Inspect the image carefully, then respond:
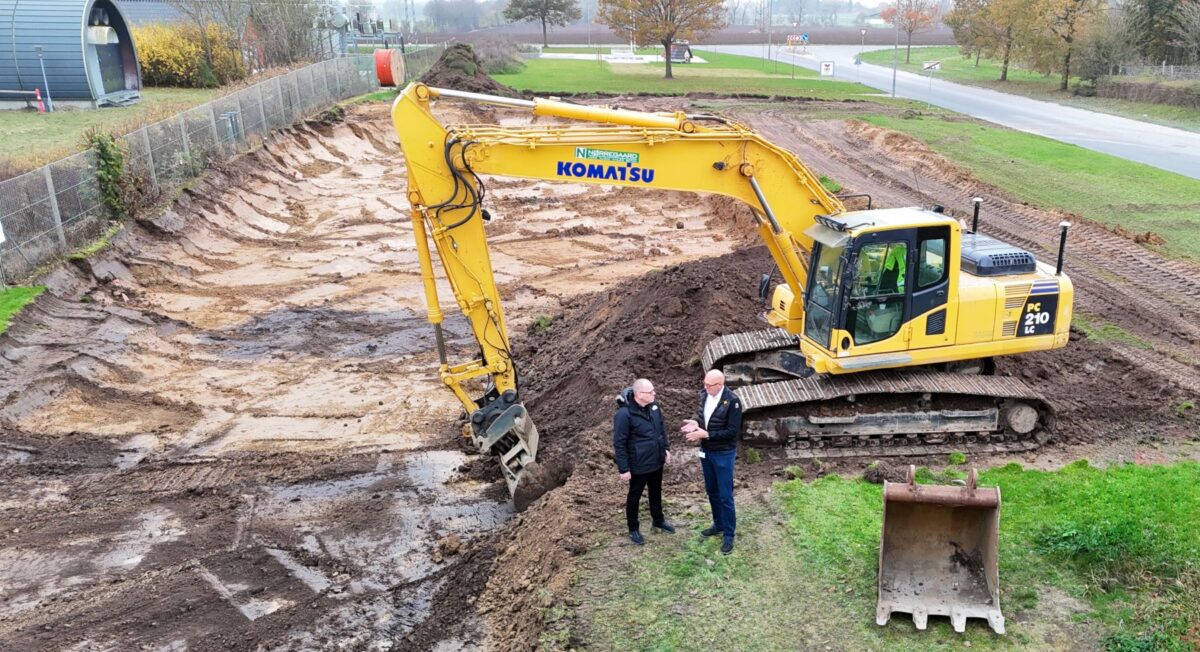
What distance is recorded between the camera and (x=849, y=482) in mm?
9680

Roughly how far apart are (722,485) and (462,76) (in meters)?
35.2

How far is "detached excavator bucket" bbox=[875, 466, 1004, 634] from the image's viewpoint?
7422 millimetres

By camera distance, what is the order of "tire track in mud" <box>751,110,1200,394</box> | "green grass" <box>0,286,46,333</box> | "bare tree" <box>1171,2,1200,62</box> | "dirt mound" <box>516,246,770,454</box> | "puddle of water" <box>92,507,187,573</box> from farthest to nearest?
"bare tree" <box>1171,2,1200,62</box> < "green grass" <box>0,286,46,333</box> < "tire track in mud" <box>751,110,1200,394</box> < "dirt mound" <box>516,246,770,454</box> < "puddle of water" <box>92,507,187,573</box>

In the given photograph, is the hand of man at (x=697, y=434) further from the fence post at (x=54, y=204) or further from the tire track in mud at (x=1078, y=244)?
the fence post at (x=54, y=204)

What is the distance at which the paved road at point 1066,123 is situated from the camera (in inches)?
1072

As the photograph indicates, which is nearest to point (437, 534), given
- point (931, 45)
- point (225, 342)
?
point (225, 342)

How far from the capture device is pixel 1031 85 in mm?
51344

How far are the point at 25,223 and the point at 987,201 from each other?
19.5 metres

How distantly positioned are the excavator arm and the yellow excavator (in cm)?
2

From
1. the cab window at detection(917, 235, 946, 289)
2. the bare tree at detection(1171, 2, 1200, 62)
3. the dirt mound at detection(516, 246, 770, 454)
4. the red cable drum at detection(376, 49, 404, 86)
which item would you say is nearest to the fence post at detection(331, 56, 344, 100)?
the red cable drum at detection(376, 49, 404, 86)

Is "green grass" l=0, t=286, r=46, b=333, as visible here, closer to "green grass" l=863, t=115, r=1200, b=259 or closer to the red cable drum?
"green grass" l=863, t=115, r=1200, b=259

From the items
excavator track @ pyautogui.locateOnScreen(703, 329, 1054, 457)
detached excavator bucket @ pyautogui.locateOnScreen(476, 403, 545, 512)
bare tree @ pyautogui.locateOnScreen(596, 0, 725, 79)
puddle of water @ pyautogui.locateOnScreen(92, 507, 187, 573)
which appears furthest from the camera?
bare tree @ pyautogui.locateOnScreen(596, 0, 725, 79)

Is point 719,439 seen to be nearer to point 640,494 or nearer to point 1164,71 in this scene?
point 640,494

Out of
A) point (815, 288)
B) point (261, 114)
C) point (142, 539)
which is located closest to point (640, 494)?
point (815, 288)
